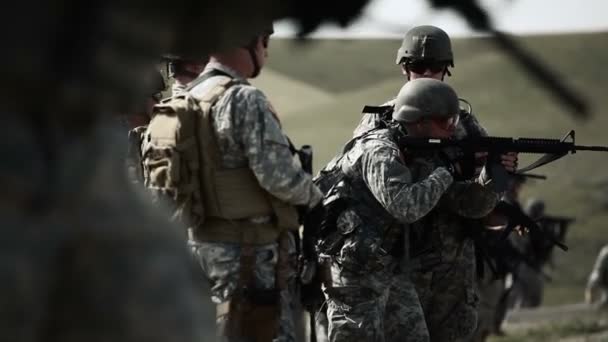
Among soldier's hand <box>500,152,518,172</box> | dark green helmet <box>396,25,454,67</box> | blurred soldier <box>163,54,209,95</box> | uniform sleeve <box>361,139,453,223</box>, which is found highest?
dark green helmet <box>396,25,454,67</box>

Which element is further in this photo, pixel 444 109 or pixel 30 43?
pixel 444 109

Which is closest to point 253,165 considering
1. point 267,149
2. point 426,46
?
point 267,149

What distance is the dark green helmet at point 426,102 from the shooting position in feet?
27.1

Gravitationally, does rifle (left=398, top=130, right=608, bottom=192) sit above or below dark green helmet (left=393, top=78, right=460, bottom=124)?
below

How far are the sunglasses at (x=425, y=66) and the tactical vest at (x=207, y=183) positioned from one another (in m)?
2.72

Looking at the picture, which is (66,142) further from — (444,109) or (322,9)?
(444,109)

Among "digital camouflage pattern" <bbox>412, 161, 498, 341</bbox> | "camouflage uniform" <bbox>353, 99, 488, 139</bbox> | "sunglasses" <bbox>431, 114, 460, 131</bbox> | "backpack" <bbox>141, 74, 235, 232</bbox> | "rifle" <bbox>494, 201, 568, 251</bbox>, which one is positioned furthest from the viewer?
"rifle" <bbox>494, 201, 568, 251</bbox>

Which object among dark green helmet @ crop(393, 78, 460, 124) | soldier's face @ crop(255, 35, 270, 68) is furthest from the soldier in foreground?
soldier's face @ crop(255, 35, 270, 68)

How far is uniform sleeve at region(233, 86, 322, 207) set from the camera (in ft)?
21.2

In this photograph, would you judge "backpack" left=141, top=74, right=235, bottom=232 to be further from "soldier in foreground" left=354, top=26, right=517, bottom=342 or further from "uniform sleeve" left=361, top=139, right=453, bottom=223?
"soldier in foreground" left=354, top=26, right=517, bottom=342

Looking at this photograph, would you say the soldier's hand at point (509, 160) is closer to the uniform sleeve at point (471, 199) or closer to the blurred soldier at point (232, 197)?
the uniform sleeve at point (471, 199)

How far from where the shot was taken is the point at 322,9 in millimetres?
3338

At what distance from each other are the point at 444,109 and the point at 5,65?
5.30 metres

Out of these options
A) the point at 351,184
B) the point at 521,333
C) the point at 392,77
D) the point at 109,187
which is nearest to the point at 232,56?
the point at 351,184
